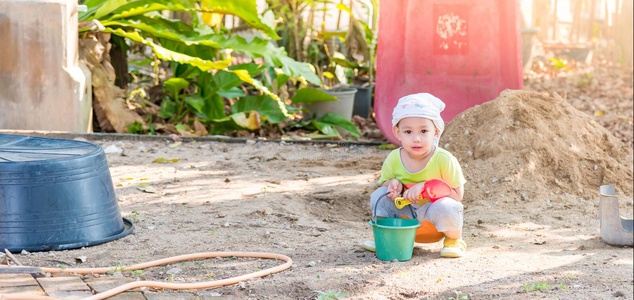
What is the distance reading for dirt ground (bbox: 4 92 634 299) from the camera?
8.38 feet

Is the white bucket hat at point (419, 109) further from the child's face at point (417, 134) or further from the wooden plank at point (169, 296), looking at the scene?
the wooden plank at point (169, 296)

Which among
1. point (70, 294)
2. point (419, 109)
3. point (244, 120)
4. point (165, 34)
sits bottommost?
point (70, 294)

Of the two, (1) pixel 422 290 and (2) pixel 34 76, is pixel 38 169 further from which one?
(2) pixel 34 76

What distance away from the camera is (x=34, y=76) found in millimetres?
5426

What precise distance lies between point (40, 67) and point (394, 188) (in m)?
3.49

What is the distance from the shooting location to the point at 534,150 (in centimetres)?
417

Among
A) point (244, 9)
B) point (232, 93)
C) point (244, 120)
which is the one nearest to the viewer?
point (244, 9)

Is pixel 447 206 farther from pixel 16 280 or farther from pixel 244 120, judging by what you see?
pixel 244 120

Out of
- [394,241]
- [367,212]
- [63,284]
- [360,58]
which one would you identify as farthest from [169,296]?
[360,58]

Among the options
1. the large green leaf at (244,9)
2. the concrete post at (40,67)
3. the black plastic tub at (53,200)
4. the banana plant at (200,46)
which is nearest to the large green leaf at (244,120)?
the banana plant at (200,46)

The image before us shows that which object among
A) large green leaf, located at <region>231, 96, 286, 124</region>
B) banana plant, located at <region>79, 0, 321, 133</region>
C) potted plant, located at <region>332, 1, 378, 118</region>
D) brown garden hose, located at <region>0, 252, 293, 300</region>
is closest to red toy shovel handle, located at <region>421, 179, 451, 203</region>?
brown garden hose, located at <region>0, 252, 293, 300</region>

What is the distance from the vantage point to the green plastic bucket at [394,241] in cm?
280

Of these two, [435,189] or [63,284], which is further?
[435,189]

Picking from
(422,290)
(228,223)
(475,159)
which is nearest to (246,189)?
(228,223)
